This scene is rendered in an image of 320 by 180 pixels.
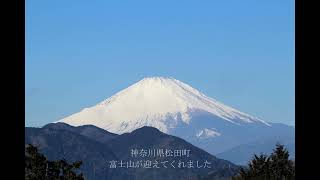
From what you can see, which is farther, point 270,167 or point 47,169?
point 270,167

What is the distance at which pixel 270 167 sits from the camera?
59.3m

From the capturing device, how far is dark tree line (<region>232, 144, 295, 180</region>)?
189 feet

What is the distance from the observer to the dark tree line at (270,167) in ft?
189

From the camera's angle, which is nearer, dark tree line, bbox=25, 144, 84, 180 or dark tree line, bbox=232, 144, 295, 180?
dark tree line, bbox=25, 144, 84, 180

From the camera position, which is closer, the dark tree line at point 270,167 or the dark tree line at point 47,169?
the dark tree line at point 47,169

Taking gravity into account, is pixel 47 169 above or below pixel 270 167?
below
